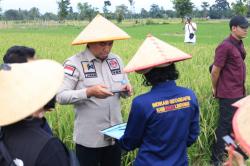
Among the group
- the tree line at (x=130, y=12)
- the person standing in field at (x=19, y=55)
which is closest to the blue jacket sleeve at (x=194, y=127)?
the person standing in field at (x=19, y=55)

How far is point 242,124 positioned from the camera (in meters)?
1.20

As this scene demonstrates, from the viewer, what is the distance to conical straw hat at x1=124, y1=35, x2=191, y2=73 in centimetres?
228

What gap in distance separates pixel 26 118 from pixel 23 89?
0.12m

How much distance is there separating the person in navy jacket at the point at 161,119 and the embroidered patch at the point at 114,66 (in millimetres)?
575

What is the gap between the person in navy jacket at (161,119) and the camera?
89.5 inches

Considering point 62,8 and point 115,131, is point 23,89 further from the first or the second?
point 62,8

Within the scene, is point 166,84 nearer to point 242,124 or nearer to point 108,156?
point 108,156

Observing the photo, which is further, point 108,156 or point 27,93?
point 108,156

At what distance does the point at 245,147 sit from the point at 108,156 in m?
1.90

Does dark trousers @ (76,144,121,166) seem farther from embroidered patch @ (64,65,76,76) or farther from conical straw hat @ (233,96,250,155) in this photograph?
conical straw hat @ (233,96,250,155)

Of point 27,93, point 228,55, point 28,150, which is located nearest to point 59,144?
point 28,150

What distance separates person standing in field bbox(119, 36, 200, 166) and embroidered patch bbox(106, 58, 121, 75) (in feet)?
1.75

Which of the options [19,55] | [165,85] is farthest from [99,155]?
[19,55]

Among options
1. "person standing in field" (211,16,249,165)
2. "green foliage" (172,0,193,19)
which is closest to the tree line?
"green foliage" (172,0,193,19)
